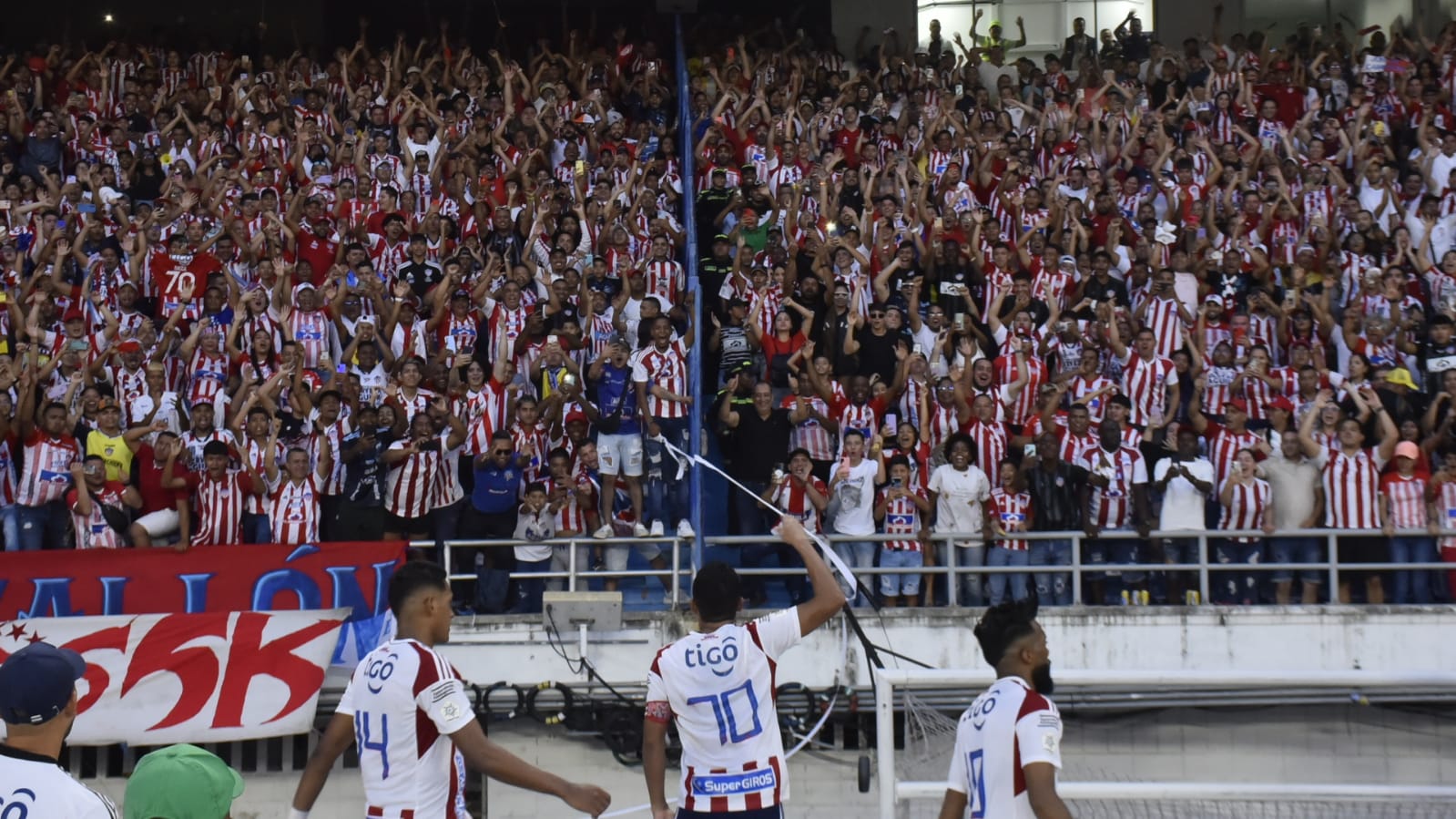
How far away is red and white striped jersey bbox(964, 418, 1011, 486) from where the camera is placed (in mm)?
13438

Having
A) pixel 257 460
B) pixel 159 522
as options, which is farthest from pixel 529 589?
pixel 159 522

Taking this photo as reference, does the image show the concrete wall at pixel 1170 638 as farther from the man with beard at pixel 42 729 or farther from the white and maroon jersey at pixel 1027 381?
the man with beard at pixel 42 729

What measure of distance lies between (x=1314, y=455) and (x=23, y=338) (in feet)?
38.5

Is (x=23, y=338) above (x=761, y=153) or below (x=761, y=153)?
below

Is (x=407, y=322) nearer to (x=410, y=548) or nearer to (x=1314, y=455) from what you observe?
(x=410, y=548)

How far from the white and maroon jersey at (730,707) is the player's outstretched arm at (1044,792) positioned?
120cm

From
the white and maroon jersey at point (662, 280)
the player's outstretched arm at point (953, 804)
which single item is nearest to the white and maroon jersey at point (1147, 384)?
the white and maroon jersey at point (662, 280)

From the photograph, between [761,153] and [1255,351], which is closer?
[1255,351]

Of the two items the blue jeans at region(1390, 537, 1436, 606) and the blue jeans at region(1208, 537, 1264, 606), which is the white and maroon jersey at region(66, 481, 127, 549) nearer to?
the blue jeans at region(1208, 537, 1264, 606)

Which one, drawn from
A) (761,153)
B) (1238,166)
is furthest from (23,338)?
(1238,166)

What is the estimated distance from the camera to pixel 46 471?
504 inches

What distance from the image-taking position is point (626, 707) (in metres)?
12.6

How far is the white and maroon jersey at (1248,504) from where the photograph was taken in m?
13.0

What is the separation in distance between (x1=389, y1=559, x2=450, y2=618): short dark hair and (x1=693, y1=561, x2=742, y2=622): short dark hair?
0.99 metres
